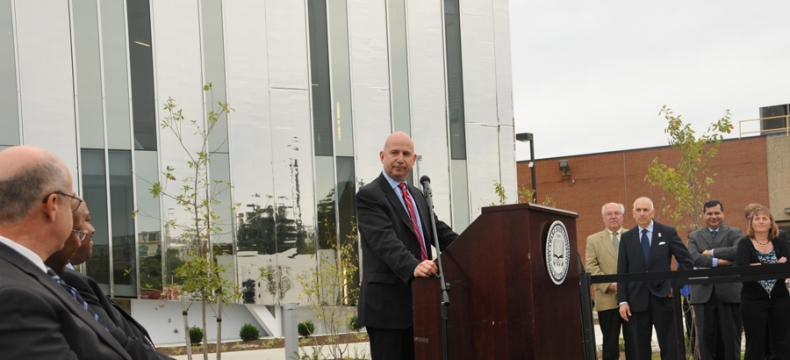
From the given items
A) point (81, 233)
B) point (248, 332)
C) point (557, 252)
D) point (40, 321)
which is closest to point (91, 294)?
point (81, 233)

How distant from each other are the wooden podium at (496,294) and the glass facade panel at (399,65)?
46.0 feet

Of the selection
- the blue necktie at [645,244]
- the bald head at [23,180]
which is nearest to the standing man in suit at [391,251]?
the bald head at [23,180]

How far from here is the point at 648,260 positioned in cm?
834

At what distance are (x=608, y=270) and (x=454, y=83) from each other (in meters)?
10.2

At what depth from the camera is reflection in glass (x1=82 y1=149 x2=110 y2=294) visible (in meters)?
15.3

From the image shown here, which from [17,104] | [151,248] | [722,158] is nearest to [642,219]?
[151,248]

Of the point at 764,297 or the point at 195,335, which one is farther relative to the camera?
the point at 195,335

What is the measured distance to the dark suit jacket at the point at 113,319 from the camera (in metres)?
2.79

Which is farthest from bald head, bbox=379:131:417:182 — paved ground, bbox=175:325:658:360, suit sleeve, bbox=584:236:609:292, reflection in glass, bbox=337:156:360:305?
reflection in glass, bbox=337:156:360:305

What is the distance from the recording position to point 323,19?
18.0 m

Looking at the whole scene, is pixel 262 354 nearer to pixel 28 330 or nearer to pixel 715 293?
pixel 715 293

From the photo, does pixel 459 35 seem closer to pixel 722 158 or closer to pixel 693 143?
pixel 693 143

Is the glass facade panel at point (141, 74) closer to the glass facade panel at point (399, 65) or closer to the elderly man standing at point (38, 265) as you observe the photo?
the glass facade panel at point (399, 65)

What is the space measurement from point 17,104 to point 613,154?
27.9 meters
